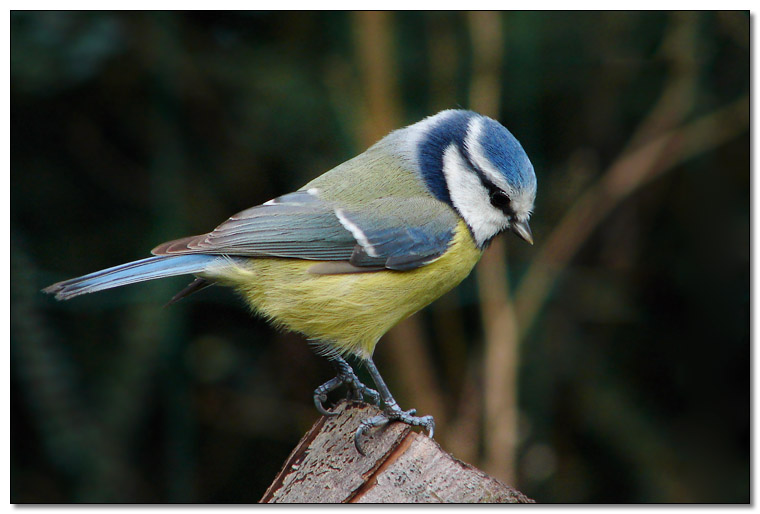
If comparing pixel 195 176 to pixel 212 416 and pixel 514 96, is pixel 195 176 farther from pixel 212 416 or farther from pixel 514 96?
pixel 514 96

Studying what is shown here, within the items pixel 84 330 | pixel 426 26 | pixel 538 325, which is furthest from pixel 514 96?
pixel 84 330

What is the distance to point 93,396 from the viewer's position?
245cm

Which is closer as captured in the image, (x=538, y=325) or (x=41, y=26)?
(x=41, y=26)

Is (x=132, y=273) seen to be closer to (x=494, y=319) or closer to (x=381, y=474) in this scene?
(x=381, y=474)

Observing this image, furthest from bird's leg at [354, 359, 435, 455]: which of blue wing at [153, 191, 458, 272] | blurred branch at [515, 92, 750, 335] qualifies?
blurred branch at [515, 92, 750, 335]

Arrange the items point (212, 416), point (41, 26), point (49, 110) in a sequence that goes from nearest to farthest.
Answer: point (41, 26) < point (49, 110) < point (212, 416)

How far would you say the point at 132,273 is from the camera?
5.22 feet

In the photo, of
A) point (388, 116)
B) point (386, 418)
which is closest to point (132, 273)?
point (386, 418)

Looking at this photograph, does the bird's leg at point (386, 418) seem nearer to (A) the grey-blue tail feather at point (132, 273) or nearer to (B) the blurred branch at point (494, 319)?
(A) the grey-blue tail feather at point (132, 273)

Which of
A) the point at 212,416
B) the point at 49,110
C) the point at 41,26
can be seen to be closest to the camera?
the point at 41,26

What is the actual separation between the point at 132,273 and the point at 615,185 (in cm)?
164

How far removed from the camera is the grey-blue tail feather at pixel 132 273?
1.54 metres

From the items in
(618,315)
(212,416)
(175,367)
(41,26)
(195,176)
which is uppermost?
(41,26)

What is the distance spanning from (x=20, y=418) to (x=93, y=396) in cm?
27
